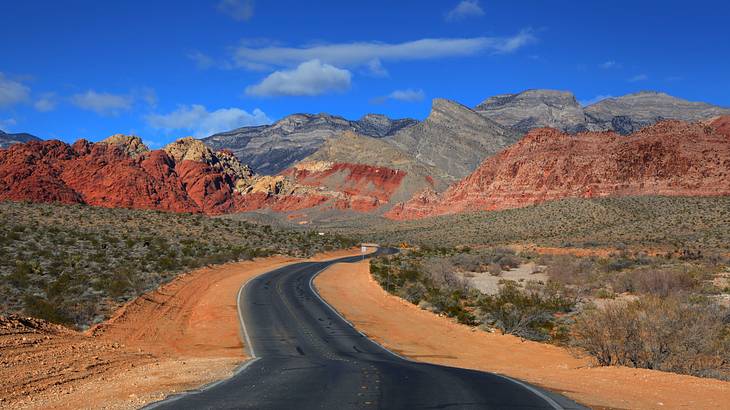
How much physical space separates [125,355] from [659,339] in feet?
50.8

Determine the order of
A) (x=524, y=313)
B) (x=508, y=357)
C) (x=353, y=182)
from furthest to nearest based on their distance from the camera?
(x=353, y=182), (x=524, y=313), (x=508, y=357)

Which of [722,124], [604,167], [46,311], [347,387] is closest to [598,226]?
[604,167]

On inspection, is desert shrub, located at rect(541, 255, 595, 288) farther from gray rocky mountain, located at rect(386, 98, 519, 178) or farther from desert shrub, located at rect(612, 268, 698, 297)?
gray rocky mountain, located at rect(386, 98, 519, 178)

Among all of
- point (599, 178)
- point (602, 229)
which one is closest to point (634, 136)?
point (599, 178)

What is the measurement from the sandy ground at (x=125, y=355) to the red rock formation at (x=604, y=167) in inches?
3141

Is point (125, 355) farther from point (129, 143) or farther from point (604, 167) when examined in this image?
point (129, 143)

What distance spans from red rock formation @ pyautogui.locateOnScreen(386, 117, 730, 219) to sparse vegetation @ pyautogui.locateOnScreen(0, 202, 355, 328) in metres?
46.9

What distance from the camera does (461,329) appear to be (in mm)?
A: 25094

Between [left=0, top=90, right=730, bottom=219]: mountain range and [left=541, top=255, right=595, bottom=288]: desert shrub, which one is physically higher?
[left=0, top=90, right=730, bottom=219]: mountain range

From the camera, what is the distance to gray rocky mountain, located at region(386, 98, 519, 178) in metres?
176

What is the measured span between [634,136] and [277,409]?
342ft

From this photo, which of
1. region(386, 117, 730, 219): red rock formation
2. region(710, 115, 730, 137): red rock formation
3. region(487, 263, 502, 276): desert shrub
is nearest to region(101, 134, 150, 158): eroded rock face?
region(386, 117, 730, 219): red rock formation

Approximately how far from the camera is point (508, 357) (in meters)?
19.9

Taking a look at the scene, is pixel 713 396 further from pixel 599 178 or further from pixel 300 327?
pixel 599 178
